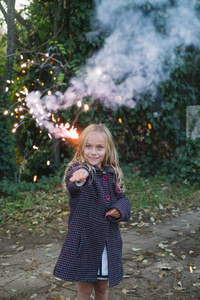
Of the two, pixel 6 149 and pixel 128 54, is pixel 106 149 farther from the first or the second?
pixel 128 54

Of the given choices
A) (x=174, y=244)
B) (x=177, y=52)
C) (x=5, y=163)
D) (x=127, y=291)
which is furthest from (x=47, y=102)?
(x=127, y=291)

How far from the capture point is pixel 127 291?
286 centimetres

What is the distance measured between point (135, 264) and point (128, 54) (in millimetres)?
5188

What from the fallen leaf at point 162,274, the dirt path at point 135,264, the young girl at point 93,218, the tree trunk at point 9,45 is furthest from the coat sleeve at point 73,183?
the tree trunk at point 9,45

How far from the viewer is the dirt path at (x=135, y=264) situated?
9.34ft

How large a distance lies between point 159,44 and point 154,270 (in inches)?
224

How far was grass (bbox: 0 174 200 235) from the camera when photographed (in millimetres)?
4785

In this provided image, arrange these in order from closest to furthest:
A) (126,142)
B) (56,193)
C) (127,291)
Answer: (127,291), (56,193), (126,142)

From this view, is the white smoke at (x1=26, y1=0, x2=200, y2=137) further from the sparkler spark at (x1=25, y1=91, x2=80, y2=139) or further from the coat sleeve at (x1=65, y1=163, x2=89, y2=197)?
the coat sleeve at (x1=65, y1=163, x2=89, y2=197)

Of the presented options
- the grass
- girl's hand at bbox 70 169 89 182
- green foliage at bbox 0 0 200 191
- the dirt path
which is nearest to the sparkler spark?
green foliage at bbox 0 0 200 191

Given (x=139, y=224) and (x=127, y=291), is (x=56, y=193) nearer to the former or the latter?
(x=139, y=224)

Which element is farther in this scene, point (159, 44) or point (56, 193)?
point (159, 44)

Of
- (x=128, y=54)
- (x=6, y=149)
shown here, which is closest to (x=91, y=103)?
(x=128, y=54)

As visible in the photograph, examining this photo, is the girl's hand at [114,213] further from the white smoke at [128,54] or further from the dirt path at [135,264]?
the white smoke at [128,54]
